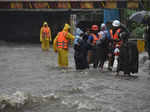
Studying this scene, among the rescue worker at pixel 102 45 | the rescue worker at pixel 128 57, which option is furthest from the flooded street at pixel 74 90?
the rescue worker at pixel 102 45

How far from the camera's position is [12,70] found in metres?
13.0

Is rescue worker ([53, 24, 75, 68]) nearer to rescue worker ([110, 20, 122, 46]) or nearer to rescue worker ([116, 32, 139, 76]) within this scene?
rescue worker ([110, 20, 122, 46])

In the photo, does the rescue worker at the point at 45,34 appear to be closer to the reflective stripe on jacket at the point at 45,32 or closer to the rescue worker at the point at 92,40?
the reflective stripe on jacket at the point at 45,32

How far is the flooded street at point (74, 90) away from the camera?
7.28 meters

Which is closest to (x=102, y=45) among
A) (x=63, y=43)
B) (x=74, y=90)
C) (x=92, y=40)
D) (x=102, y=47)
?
(x=102, y=47)

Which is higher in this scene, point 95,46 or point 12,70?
point 95,46

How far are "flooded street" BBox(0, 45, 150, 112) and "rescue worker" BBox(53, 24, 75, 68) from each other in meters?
0.37

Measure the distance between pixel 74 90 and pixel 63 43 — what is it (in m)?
4.26

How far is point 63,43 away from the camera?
1300 centimetres

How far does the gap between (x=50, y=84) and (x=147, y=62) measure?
17.9 ft

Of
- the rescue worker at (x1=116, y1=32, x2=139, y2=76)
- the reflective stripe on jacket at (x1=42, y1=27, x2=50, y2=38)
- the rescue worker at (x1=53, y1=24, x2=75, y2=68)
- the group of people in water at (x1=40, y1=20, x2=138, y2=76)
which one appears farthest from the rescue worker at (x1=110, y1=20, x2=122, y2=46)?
the reflective stripe on jacket at (x1=42, y1=27, x2=50, y2=38)

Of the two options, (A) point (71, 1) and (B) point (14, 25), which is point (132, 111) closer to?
(A) point (71, 1)

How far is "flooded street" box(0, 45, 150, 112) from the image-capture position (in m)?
7.28

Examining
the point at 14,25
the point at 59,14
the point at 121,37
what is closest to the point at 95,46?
the point at 121,37
